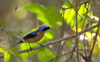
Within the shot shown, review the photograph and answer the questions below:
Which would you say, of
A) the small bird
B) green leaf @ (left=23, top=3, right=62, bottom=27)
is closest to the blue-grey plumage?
the small bird

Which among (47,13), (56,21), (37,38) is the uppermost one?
(47,13)

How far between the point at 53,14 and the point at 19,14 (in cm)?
386

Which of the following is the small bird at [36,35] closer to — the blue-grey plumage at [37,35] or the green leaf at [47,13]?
the blue-grey plumage at [37,35]

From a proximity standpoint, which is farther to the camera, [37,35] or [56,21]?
[37,35]

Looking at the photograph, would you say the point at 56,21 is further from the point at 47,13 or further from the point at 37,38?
the point at 37,38

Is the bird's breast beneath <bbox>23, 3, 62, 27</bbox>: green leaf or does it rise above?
beneath

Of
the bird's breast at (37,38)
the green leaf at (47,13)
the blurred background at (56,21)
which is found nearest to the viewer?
the blurred background at (56,21)

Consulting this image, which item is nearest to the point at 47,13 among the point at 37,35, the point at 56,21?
the point at 56,21

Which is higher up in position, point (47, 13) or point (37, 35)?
point (47, 13)

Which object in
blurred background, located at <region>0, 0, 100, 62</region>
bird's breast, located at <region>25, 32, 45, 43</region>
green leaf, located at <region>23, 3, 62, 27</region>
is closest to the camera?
blurred background, located at <region>0, 0, 100, 62</region>

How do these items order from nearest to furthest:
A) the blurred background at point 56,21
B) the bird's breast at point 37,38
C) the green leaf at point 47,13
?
the blurred background at point 56,21
the green leaf at point 47,13
the bird's breast at point 37,38

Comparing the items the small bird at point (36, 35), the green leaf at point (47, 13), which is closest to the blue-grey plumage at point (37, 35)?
the small bird at point (36, 35)

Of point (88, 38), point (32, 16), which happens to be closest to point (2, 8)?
point (32, 16)

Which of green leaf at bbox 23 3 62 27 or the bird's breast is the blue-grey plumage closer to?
the bird's breast
